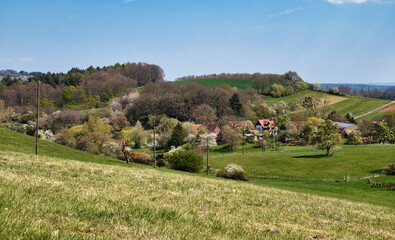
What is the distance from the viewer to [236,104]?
139625 mm

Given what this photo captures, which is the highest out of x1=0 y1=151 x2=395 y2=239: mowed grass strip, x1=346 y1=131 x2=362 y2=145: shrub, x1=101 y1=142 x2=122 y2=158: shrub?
x1=0 y1=151 x2=395 y2=239: mowed grass strip

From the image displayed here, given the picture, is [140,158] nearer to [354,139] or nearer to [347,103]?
[354,139]

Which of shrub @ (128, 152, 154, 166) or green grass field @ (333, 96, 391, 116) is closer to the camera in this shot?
shrub @ (128, 152, 154, 166)

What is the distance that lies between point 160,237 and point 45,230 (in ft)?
6.57

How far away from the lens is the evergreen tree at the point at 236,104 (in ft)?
456

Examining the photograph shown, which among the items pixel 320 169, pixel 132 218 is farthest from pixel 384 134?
pixel 132 218

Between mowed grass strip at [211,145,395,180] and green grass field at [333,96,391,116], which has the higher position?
Answer: green grass field at [333,96,391,116]

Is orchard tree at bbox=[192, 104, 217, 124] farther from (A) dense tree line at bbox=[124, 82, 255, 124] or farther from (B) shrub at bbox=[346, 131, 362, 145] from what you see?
(B) shrub at bbox=[346, 131, 362, 145]

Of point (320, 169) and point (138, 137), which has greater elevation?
point (138, 137)

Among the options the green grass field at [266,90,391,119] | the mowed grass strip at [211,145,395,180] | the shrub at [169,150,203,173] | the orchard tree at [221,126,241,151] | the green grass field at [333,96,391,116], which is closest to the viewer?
the shrub at [169,150,203,173]

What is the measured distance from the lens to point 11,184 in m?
9.61

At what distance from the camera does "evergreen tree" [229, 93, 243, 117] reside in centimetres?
13912

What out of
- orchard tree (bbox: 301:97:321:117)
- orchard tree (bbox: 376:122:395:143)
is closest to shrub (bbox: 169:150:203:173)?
orchard tree (bbox: 376:122:395:143)

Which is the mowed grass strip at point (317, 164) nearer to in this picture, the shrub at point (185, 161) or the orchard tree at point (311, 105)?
the shrub at point (185, 161)
